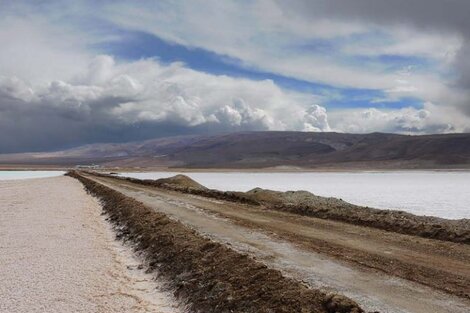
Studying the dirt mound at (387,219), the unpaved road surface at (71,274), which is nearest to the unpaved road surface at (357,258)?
the dirt mound at (387,219)

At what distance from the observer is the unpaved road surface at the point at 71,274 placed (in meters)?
11.1

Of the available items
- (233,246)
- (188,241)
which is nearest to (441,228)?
(233,246)

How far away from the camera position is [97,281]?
13148 millimetres

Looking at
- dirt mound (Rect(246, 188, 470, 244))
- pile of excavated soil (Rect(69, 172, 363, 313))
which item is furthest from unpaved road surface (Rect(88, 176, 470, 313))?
dirt mound (Rect(246, 188, 470, 244))

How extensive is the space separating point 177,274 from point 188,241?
114 inches

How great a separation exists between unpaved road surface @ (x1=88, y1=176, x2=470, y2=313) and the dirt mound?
3.46ft

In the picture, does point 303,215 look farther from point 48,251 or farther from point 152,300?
point 152,300

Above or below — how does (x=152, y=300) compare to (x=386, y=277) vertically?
below

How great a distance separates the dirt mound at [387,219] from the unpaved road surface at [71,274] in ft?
34.4

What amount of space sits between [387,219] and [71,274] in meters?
13.6

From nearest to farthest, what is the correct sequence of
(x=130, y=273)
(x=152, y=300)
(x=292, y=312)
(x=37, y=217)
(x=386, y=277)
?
1. (x=292, y=312)
2. (x=386, y=277)
3. (x=152, y=300)
4. (x=130, y=273)
5. (x=37, y=217)

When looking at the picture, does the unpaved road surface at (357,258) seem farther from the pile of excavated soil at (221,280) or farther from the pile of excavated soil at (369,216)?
the pile of excavated soil at (369,216)

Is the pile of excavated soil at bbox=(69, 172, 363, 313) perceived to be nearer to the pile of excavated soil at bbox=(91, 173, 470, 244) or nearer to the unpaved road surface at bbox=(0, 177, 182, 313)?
the unpaved road surface at bbox=(0, 177, 182, 313)

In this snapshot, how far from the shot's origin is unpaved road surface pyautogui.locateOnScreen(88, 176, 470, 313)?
30.1 feet
